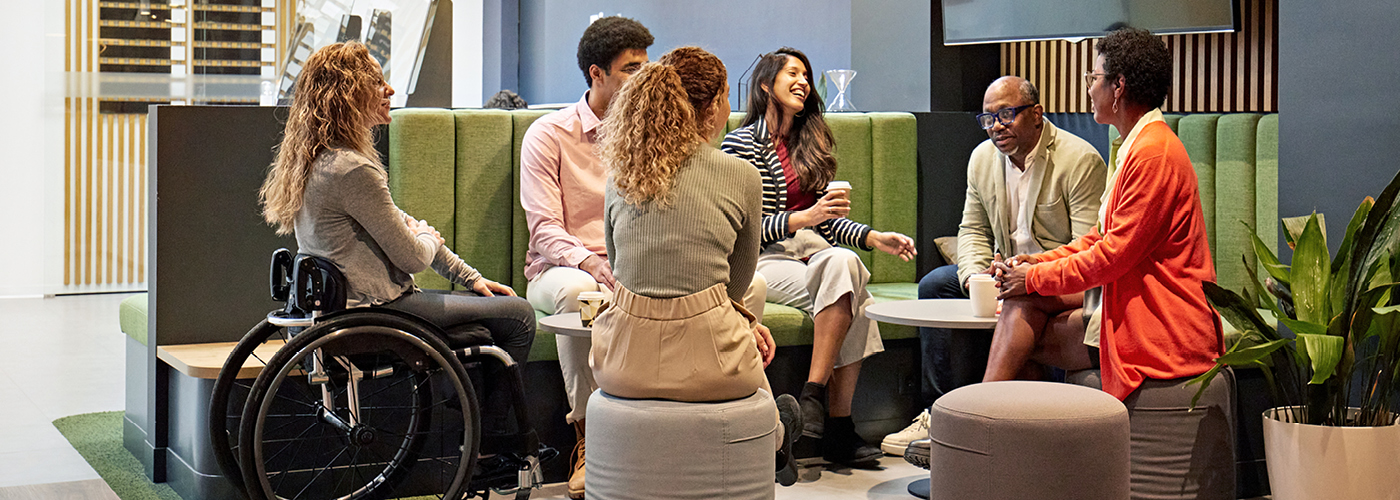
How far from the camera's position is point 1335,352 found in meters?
3.15

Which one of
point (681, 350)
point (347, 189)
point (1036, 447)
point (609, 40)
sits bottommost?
point (1036, 447)

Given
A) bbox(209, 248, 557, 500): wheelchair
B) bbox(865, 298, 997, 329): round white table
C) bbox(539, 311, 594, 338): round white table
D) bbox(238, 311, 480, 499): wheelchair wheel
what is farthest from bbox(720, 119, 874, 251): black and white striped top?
bbox(238, 311, 480, 499): wheelchair wheel

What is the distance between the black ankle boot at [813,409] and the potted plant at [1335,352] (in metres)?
1.22

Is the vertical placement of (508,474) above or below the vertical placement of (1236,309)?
below

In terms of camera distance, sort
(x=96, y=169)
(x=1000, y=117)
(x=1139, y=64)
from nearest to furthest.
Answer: (x=1139, y=64) → (x=1000, y=117) → (x=96, y=169)

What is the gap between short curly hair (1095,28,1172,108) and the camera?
11.4 feet

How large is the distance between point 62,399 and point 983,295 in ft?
12.6

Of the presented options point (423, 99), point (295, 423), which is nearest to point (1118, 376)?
point (295, 423)

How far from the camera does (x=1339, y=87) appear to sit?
363 cm

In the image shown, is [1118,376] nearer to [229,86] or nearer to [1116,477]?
[1116,477]

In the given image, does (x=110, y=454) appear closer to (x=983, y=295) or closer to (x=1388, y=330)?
(x=983, y=295)

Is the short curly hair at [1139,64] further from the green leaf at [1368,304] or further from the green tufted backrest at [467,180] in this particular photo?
the green tufted backrest at [467,180]

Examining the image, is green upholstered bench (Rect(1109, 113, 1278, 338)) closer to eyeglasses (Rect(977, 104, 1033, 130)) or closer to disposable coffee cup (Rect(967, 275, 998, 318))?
eyeglasses (Rect(977, 104, 1033, 130))

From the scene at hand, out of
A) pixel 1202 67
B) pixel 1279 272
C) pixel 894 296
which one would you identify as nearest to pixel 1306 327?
pixel 1279 272
